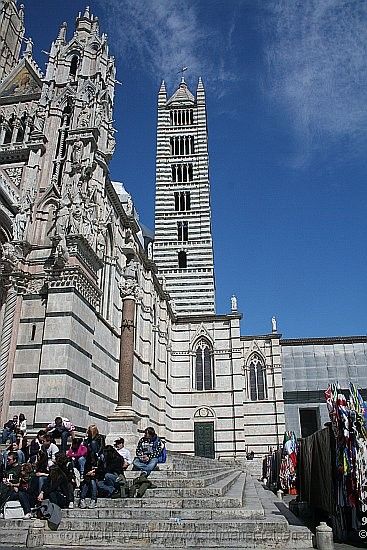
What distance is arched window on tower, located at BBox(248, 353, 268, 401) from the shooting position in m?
32.2

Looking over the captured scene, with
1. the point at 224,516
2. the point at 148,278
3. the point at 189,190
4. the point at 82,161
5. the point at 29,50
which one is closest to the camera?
the point at 224,516

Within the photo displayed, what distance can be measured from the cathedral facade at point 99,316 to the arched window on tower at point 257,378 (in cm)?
9

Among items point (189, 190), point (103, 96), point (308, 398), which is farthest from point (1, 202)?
point (189, 190)

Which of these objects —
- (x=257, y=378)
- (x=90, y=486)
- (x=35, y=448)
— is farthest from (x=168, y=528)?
(x=257, y=378)

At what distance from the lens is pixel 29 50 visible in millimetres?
23719

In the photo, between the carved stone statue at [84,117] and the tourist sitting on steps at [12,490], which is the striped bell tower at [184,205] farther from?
the tourist sitting on steps at [12,490]

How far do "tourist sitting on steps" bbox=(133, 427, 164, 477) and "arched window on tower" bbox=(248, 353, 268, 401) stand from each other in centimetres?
2192

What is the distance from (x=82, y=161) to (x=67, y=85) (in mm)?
4868

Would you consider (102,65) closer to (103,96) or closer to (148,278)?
(103,96)

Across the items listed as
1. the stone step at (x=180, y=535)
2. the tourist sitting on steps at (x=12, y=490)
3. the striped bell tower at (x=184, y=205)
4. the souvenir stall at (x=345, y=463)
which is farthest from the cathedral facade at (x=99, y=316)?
the souvenir stall at (x=345, y=463)

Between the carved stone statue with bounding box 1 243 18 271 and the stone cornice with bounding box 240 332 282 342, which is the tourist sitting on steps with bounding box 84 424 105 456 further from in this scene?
the stone cornice with bounding box 240 332 282 342

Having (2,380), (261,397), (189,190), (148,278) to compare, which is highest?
(189,190)

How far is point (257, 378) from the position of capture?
3266cm

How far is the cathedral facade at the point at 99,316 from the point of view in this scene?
1446cm
